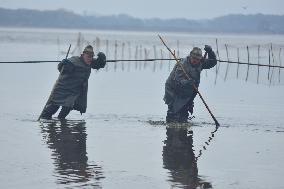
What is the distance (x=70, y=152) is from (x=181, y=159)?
5.25 ft

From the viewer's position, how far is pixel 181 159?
12.4 m

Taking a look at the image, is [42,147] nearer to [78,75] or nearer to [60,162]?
[60,162]

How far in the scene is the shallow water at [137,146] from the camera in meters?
10.7

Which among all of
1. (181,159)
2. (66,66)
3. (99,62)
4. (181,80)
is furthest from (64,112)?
(181,159)

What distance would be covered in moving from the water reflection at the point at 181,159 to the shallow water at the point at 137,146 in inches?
0.5

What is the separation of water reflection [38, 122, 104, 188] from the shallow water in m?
0.01

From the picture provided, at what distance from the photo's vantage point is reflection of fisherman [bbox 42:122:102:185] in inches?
421

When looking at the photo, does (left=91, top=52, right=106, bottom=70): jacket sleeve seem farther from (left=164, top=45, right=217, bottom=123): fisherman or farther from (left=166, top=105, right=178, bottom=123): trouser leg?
(left=166, top=105, right=178, bottom=123): trouser leg

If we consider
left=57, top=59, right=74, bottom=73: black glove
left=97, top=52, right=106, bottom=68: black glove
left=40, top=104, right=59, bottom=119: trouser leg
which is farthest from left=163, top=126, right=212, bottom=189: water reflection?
left=40, top=104, right=59, bottom=119: trouser leg

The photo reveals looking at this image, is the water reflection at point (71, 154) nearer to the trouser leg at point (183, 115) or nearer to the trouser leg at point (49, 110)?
the trouser leg at point (49, 110)

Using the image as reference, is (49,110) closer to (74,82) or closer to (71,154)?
(74,82)

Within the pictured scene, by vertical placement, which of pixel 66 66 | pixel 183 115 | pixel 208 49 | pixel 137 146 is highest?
pixel 208 49

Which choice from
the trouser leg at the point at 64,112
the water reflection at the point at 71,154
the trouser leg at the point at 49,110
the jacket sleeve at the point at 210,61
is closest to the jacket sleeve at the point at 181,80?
the jacket sleeve at the point at 210,61

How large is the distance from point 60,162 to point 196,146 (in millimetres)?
A: 2889
